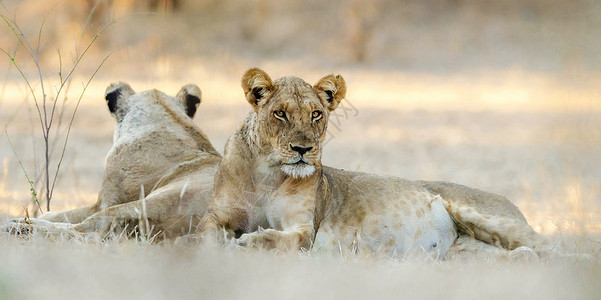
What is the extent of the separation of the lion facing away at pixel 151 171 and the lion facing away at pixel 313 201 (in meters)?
0.39

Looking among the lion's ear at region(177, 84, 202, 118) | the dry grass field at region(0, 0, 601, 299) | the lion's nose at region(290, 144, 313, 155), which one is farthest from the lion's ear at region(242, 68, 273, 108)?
the lion's ear at region(177, 84, 202, 118)

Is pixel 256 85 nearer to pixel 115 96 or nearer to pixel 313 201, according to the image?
pixel 313 201

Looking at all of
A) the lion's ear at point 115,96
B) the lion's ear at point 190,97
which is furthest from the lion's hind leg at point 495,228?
the lion's ear at point 115,96

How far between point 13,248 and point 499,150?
1003cm

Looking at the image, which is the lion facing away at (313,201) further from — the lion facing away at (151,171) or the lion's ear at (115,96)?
the lion's ear at (115,96)

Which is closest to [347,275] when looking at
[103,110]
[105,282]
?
[105,282]

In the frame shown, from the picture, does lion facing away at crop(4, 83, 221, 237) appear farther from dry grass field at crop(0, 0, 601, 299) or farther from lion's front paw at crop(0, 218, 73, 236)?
dry grass field at crop(0, 0, 601, 299)

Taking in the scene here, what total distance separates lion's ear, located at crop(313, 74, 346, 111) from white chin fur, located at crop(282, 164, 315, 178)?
505 mm

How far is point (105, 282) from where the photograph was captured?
12.1ft

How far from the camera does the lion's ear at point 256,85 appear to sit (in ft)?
18.1

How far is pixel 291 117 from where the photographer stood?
5.33 m

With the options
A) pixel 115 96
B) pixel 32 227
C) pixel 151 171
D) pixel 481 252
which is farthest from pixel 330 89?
pixel 115 96

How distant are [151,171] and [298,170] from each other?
1682mm

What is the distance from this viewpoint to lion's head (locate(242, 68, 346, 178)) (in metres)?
5.22
